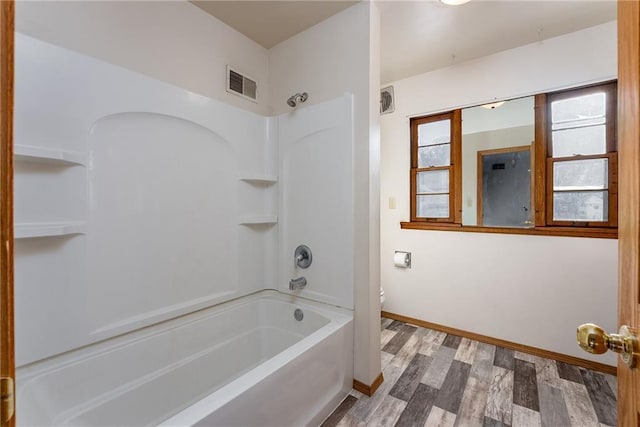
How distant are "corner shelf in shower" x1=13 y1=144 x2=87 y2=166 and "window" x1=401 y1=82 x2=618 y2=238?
2.59m

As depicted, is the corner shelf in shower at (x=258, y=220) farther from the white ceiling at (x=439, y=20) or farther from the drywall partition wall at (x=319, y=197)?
the white ceiling at (x=439, y=20)

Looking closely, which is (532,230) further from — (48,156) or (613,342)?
(48,156)

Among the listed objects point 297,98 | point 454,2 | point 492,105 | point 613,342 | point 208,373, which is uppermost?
point 454,2

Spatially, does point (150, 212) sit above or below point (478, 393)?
above

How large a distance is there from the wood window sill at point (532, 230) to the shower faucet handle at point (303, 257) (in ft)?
4.17

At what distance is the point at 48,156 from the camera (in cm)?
113

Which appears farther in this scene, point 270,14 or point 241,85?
point 241,85

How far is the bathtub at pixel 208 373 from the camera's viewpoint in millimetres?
1107

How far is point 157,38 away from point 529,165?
2.95 meters

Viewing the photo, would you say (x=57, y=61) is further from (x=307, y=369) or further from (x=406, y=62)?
(x=406, y=62)

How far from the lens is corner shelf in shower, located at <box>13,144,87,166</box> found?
1.07 meters

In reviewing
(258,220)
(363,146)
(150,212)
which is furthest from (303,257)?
(150,212)

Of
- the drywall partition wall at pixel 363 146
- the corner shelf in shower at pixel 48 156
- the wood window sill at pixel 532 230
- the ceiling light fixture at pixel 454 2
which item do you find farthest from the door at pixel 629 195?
Answer: the wood window sill at pixel 532 230

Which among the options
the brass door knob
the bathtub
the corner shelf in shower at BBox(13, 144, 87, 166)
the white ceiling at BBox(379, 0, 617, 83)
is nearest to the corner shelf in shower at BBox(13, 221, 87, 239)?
the corner shelf in shower at BBox(13, 144, 87, 166)
